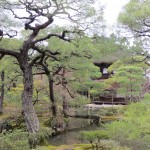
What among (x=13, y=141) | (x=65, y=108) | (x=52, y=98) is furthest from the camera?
(x=65, y=108)

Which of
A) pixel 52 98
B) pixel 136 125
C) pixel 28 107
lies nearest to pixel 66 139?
pixel 52 98

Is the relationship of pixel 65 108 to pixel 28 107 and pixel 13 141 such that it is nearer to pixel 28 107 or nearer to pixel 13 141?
pixel 28 107

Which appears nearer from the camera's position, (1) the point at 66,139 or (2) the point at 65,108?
(1) the point at 66,139

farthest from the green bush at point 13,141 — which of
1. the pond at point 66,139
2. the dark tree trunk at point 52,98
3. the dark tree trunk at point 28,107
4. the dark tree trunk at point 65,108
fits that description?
the dark tree trunk at point 65,108

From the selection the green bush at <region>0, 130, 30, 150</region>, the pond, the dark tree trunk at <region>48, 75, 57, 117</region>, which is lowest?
the pond

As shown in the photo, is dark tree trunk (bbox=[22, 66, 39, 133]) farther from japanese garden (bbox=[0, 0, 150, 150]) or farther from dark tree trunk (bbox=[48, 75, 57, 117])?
dark tree trunk (bbox=[48, 75, 57, 117])

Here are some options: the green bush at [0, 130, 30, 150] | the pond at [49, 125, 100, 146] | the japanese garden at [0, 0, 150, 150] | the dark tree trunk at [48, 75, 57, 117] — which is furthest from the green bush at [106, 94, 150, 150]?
the dark tree trunk at [48, 75, 57, 117]

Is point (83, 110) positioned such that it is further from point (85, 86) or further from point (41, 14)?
point (41, 14)

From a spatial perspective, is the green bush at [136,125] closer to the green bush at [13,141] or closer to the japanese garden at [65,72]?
the japanese garden at [65,72]

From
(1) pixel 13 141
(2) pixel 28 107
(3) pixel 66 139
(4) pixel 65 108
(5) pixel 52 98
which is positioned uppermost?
(5) pixel 52 98

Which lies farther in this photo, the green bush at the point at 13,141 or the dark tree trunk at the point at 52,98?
the dark tree trunk at the point at 52,98

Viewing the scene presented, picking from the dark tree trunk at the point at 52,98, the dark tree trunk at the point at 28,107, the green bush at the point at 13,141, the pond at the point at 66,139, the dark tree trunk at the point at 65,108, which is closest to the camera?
the green bush at the point at 13,141

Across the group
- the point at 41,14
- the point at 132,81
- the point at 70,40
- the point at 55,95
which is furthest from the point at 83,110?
the point at 41,14

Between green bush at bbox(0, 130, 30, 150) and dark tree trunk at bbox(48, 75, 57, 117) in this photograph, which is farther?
dark tree trunk at bbox(48, 75, 57, 117)
